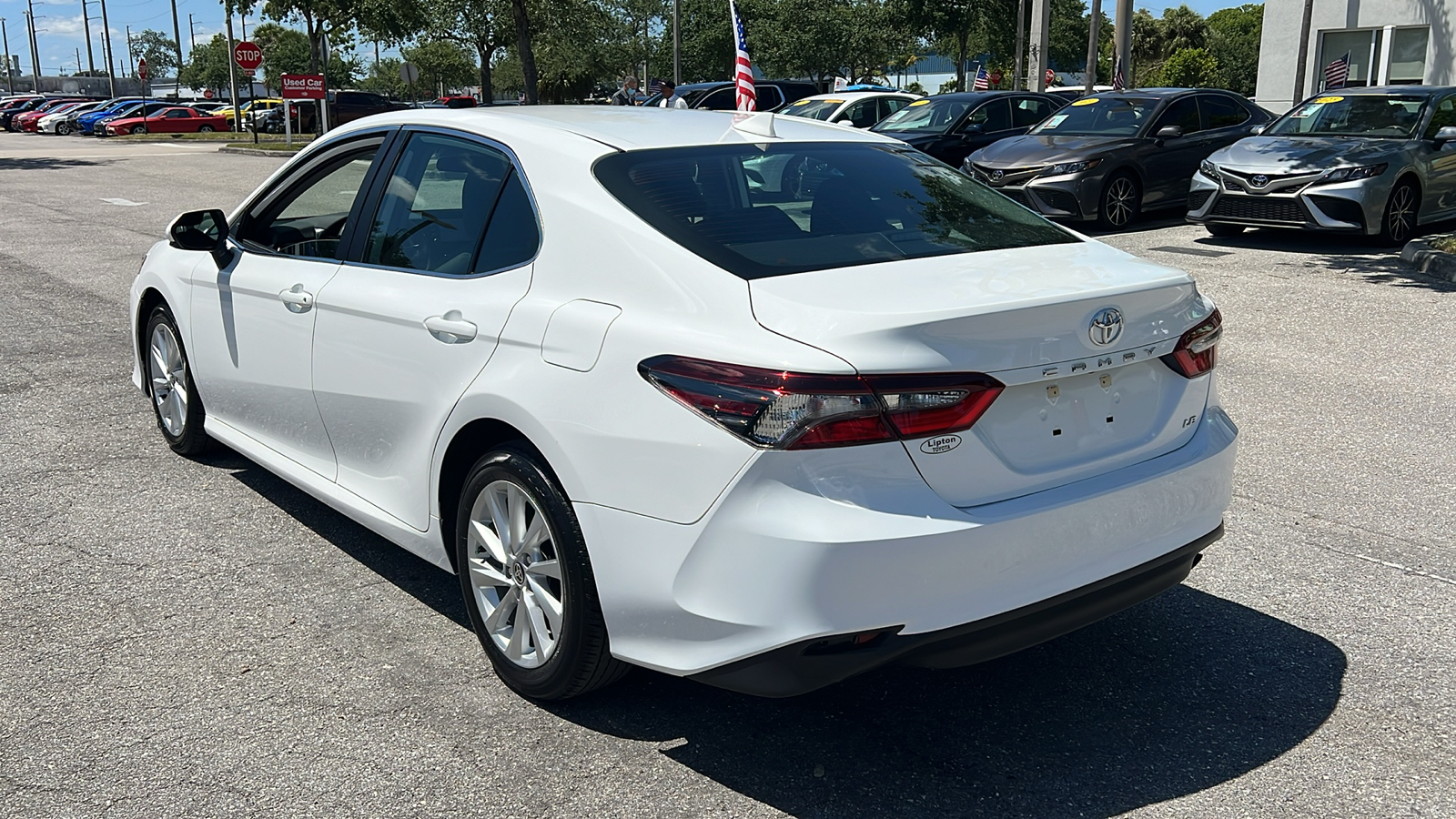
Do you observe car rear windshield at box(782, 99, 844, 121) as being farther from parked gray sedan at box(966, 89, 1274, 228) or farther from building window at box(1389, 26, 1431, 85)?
building window at box(1389, 26, 1431, 85)

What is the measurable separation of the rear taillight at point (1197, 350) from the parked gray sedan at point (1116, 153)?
1089 cm

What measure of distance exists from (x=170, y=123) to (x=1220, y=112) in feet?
160

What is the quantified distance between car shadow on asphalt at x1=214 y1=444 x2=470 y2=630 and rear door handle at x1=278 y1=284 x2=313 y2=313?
3.08 ft

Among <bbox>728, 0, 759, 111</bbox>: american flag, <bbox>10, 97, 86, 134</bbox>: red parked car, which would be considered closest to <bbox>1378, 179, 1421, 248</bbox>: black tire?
<bbox>728, 0, 759, 111</bbox>: american flag

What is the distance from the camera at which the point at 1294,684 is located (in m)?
3.64

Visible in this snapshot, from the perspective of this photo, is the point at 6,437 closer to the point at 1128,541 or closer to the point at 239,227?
the point at 239,227

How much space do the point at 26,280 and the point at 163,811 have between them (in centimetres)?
974

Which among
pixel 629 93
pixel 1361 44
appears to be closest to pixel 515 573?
pixel 629 93

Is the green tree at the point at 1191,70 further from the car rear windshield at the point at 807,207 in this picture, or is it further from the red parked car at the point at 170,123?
the car rear windshield at the point at 807,207

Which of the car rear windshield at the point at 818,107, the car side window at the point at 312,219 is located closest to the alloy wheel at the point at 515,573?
the car side window at the point at 312,219

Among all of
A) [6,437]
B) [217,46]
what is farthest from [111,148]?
[217,46]

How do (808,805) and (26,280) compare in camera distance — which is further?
(26,280)

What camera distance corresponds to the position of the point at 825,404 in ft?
9.02

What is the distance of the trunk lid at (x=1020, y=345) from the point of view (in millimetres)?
2850
